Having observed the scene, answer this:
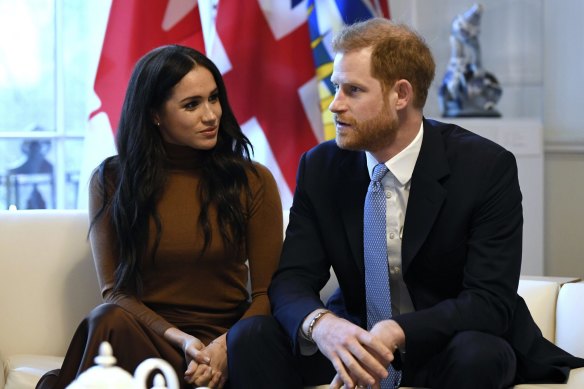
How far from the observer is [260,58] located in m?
3.29

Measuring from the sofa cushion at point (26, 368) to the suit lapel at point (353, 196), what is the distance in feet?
2.55

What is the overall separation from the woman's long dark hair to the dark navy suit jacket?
19 centimetres

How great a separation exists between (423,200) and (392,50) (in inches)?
13.2

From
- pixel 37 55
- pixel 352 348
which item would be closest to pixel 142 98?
pixel 352 348

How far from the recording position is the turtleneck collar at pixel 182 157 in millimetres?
2359

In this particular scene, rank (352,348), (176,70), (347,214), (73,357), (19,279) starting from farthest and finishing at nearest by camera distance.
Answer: (19,279)
(176,70)
(347,214)
(73,357)
(352,348)

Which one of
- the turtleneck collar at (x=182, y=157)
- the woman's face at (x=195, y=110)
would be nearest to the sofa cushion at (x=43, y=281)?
the turtleneck collar at (x=182, y=157)

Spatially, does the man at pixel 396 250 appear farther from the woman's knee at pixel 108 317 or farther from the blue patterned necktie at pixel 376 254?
the woman's knee at pixel 108 317

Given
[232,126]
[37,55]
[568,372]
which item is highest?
[37,55]

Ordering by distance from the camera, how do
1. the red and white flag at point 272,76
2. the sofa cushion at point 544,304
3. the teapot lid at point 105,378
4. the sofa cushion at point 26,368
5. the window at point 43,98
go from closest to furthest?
1. the teapot lid at point 105,378
2. the sofa cushion at point 26,368
3. the sofa cushion at point 544,304
4. the red and white flag at point 272,76
5. the window at point 43,98

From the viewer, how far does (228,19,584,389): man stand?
1.89 metres

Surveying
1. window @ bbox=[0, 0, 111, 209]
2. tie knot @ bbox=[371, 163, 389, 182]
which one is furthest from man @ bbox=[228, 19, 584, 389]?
window @ bbox=[0, 0, 111, 209]

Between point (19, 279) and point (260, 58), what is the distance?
1249mm

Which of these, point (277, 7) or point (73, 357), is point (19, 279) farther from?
point (277, 7)
